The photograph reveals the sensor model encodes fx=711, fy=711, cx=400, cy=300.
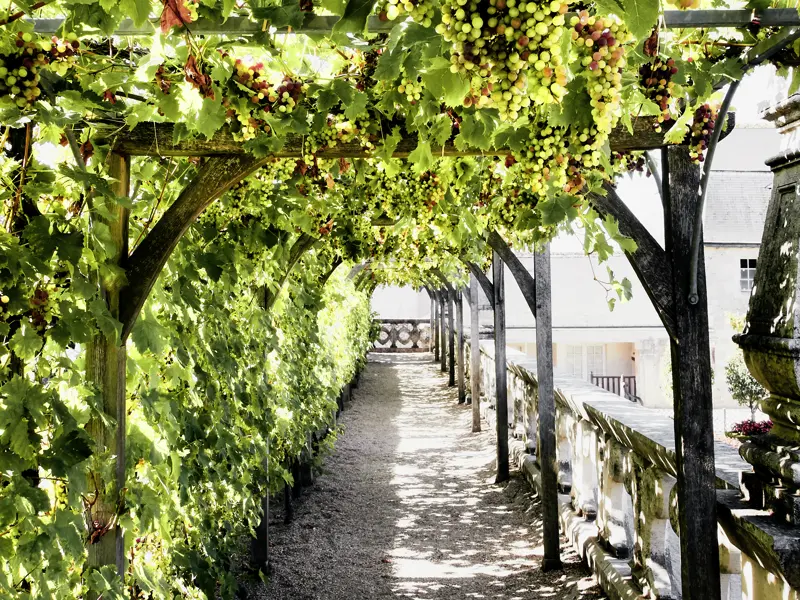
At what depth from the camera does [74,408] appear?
2.13 meters

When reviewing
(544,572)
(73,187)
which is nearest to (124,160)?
(73,187)

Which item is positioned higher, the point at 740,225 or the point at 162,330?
the point at 740,225

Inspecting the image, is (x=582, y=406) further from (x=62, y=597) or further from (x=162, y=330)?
(x=62, y=597)

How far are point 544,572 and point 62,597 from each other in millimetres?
3471

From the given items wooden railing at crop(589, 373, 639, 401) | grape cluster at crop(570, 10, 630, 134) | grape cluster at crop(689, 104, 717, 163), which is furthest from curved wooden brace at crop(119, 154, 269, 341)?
wooden railing at crop(589, 373, 639, 401)

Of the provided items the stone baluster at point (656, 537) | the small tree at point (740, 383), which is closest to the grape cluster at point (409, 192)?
the stone baluster at point (656, 537)

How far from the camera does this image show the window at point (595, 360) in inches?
946

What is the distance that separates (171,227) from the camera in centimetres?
241

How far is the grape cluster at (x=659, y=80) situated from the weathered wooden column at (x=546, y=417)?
3.25 m

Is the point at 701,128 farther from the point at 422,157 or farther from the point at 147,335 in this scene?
the point at 147,335

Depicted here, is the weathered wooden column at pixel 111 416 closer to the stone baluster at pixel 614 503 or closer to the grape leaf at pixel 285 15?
the grape leaf at pixel 285 15

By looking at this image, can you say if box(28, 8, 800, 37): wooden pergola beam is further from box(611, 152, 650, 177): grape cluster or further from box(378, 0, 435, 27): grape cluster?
box(611, 152, 650, 177): grape cluster

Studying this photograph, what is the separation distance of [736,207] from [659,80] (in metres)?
24.9

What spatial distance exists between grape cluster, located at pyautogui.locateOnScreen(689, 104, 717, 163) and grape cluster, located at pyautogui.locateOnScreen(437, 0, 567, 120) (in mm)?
1444
